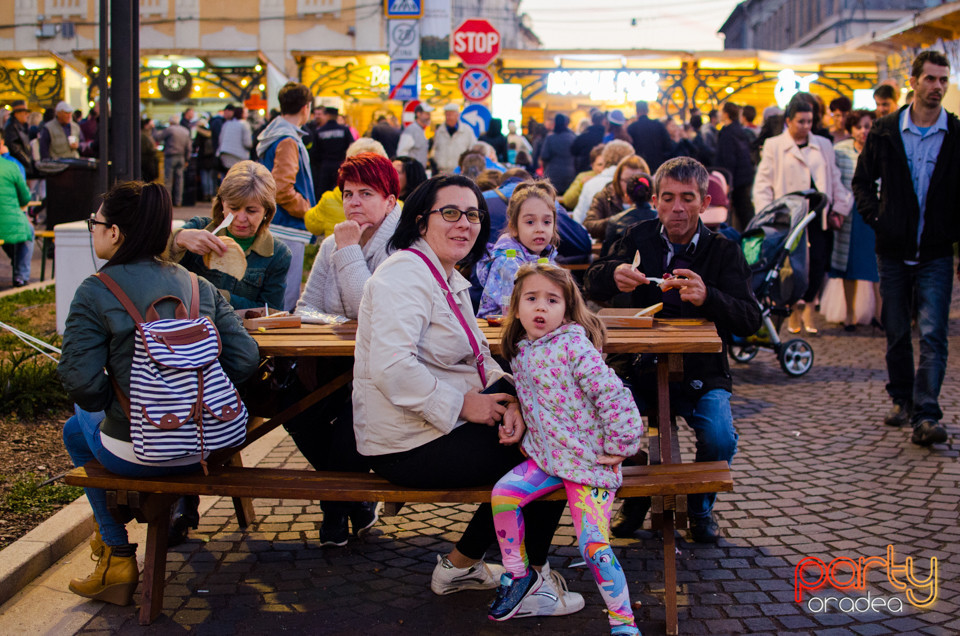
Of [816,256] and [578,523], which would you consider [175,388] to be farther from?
[816,256]

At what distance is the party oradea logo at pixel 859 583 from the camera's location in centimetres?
373

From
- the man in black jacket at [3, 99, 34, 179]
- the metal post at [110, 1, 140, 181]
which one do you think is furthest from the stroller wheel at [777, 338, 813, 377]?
the man in black jacket at [3, 99, 34, 179]

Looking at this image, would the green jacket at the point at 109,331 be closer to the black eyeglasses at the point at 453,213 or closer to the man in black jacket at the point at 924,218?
the black eyeglasses at the point at 453,213

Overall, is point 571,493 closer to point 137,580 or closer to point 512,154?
point 137,580

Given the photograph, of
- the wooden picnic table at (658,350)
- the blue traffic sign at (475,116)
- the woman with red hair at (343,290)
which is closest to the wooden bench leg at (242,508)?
the wooden picnic table at (658,350)

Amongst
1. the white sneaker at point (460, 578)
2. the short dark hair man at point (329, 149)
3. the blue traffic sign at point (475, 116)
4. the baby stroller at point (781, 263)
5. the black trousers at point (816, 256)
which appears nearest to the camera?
the white sneaker at point (460, 578)

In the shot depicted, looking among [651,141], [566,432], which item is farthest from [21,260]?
[566,432]

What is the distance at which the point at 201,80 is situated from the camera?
2861cm

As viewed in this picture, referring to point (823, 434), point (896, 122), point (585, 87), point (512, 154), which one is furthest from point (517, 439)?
point (585, 87)

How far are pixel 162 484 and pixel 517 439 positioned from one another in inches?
53.0

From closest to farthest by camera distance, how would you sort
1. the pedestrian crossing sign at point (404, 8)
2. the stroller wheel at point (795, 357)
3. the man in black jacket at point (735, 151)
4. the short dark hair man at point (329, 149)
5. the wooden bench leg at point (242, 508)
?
the wooden bench leg at point (242, 508)
the stroller wheel at point (795, 357)
the man in black jacket at point (735, 151)
the pedestrian crossing sign at point (404, 8)
the short dark hair man at point (329, 149)

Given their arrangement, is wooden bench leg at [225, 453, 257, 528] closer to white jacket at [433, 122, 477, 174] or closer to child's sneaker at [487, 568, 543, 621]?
child's sneaker at [487, 568, 543, 621]

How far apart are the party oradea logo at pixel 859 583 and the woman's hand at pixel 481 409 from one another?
1.42 m

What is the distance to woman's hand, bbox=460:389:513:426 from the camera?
356cm
